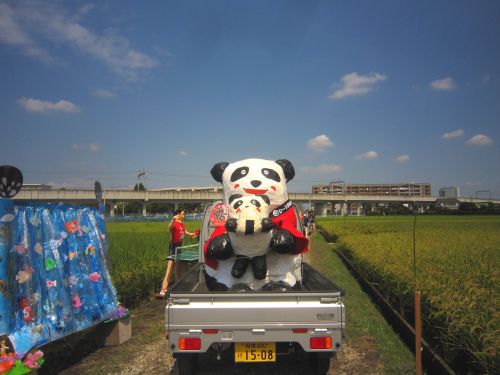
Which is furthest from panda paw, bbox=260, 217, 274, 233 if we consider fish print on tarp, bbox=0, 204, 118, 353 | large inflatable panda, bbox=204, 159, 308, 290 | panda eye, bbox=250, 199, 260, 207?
fish print on tarp, bbox=0, 204, 118, 353

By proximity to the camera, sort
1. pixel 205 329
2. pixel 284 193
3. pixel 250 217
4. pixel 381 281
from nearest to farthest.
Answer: pixel 205 329, pixel 250 217, pixel 284 193, pixel 381 281

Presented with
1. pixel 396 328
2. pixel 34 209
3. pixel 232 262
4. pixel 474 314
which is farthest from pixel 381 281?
pixel 34 209

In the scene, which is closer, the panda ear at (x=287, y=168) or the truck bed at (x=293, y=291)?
the truck bed at (x=293, y=291)

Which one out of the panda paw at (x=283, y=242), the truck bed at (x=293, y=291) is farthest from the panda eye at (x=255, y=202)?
the truck bed at (x=293, y=291)

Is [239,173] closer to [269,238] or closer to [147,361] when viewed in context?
[269,238]

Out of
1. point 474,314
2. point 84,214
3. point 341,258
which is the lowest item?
point 341,258

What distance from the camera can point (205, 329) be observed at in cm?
347

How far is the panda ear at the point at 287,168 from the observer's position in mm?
5205

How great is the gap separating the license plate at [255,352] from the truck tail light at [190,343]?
1.16 ft

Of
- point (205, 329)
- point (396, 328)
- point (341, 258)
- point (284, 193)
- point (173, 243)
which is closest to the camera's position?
point (205, 329)

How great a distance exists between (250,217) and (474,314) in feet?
8.23

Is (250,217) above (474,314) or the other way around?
above

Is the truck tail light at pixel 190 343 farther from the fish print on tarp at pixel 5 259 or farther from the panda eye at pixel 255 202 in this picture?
the fish print on tarp at pixel 5 259

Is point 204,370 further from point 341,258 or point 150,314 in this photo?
point 341,258
